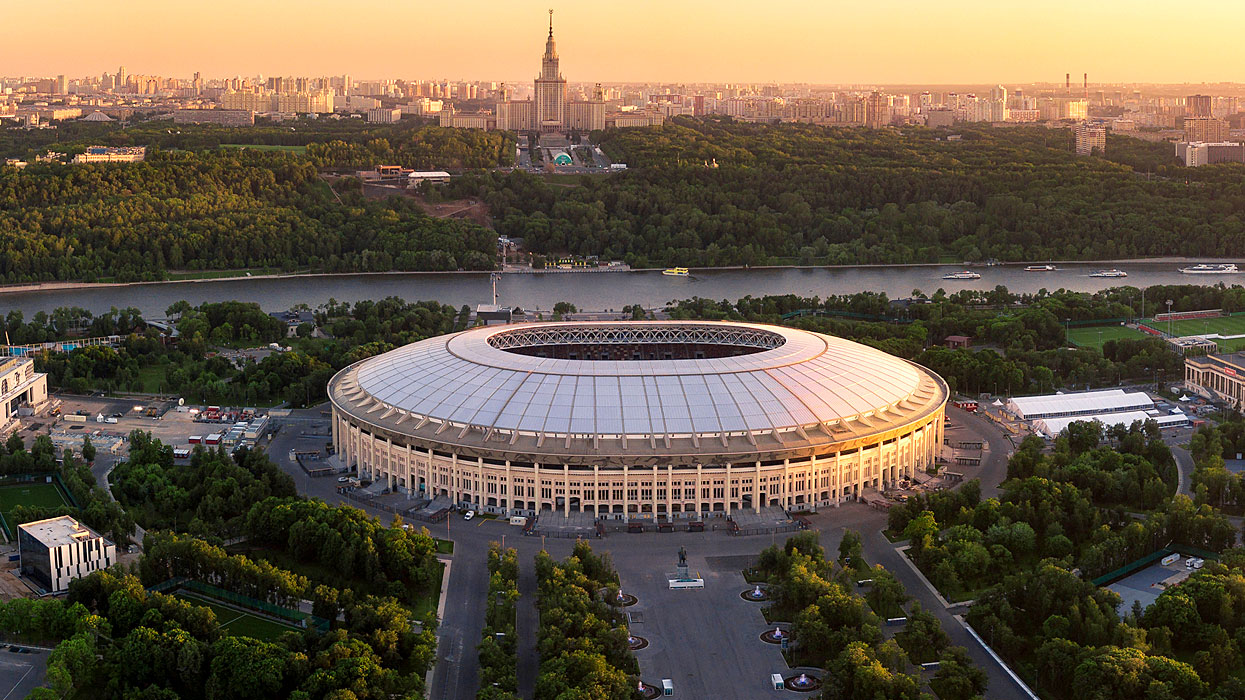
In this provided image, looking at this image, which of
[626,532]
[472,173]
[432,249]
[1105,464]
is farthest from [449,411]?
[472,173]

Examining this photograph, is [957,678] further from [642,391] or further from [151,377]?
[151,377]

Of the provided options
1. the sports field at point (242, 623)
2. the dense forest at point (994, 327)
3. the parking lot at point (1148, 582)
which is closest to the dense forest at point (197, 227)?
the dense forest at point (994, 327)

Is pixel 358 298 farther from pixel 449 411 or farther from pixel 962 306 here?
pixel 449 411

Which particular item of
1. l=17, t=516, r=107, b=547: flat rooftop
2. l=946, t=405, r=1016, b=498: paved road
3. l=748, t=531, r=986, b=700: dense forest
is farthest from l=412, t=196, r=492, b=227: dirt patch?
l=748, t=531, r=986, b=700: dense forest

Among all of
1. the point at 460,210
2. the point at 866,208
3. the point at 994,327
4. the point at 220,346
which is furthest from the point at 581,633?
the point at 866,208

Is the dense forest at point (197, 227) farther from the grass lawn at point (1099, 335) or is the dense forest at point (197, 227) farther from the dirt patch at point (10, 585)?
the dirt patch at point (10, 585)
